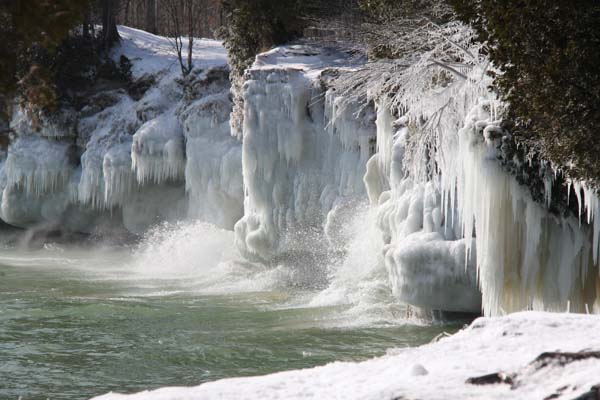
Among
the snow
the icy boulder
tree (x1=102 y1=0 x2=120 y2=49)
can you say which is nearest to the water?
the icy boulder

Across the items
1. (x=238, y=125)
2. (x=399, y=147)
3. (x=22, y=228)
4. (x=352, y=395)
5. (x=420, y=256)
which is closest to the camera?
(x=352, y=395)

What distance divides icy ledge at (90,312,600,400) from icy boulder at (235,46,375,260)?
41.4 ft

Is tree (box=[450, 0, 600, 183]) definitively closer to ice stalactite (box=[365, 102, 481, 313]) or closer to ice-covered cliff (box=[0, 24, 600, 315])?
ice-covered cliff (box=[0, 24, 600, 315])

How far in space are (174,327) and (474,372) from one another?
Answer: 9992 mm

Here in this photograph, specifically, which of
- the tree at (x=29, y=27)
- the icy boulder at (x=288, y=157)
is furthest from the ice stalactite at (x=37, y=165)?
the tree at (x=29, y=27)

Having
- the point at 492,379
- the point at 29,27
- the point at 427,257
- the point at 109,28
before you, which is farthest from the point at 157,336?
the point at 109,28

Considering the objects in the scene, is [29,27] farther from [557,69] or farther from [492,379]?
[557,69]

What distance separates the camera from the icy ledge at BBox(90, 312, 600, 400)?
16.3ft

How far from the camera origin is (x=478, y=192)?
445 inches

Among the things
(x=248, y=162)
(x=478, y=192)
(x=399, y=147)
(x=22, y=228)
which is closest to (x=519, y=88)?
(x=478, y=192)

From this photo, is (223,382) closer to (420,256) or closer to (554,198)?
(554,198)

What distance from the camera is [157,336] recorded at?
1403 centimetres

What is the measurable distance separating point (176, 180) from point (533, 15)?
17753mm

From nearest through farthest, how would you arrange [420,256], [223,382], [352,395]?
1. [352,395]
2. [223,382]
3. [420,256]
